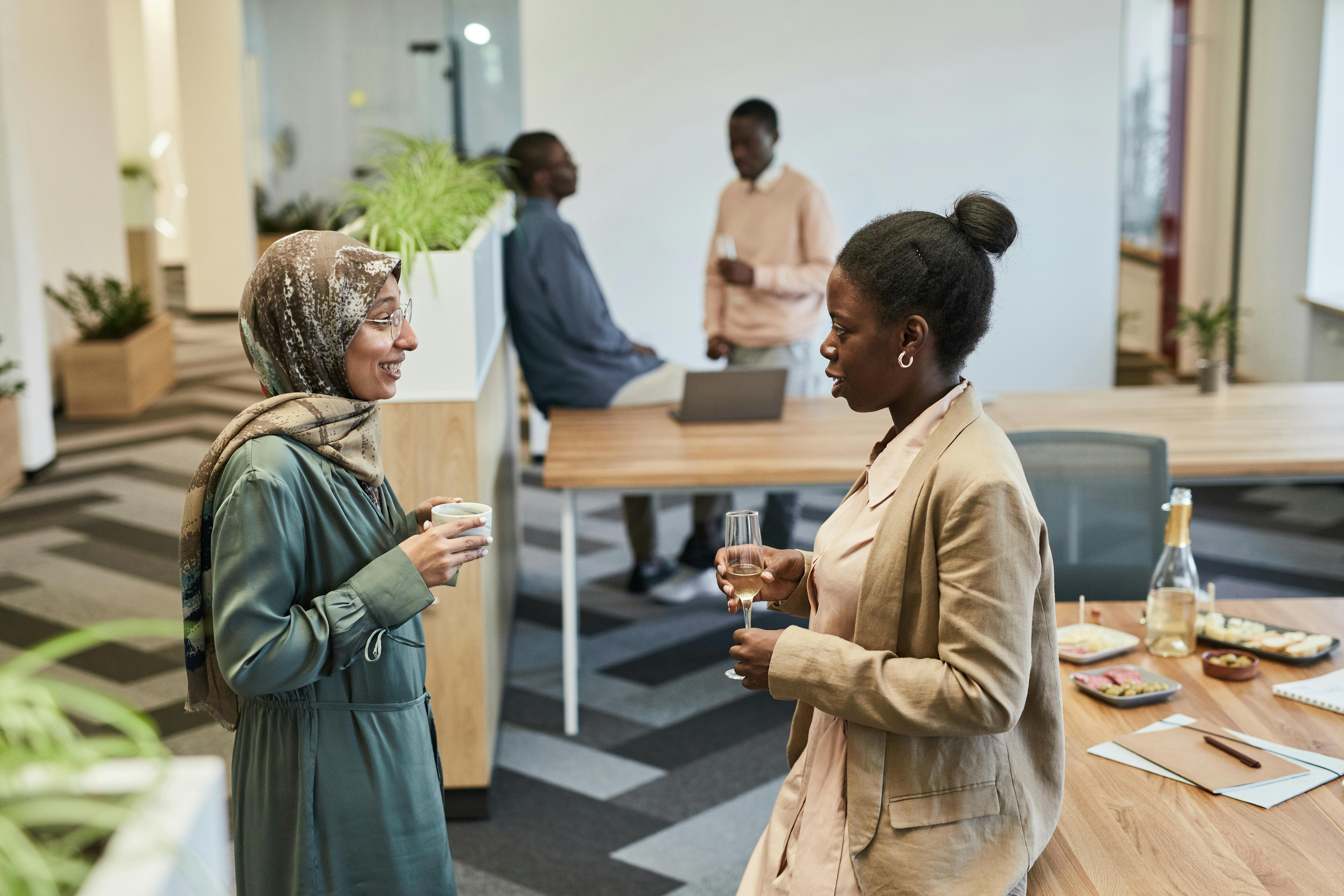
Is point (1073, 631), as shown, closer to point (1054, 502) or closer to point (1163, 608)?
point (1163, 608)

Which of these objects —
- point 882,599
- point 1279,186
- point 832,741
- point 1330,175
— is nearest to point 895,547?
point 882,599

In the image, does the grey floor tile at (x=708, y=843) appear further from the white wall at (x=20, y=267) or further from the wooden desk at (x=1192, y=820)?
the white wall at (x=20, y=267)

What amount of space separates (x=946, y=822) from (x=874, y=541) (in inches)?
12.5

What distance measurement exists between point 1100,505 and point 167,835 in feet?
7.26

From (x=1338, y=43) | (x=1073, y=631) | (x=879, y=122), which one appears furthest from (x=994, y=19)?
(x=1073, y=631)

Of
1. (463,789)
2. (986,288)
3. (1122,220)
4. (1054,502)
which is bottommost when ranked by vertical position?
(463,789)

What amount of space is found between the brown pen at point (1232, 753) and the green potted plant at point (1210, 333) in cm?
265

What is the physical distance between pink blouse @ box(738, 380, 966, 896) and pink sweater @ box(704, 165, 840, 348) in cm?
284

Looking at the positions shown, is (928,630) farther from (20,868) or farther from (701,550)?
(701,550)

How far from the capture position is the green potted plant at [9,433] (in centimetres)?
582

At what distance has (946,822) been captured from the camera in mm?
1298

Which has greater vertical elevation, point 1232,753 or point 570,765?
point 1232,753

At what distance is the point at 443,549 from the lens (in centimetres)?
154

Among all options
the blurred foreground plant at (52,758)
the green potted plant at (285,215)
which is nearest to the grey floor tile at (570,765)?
the blurred foreground plant at (52,758)
